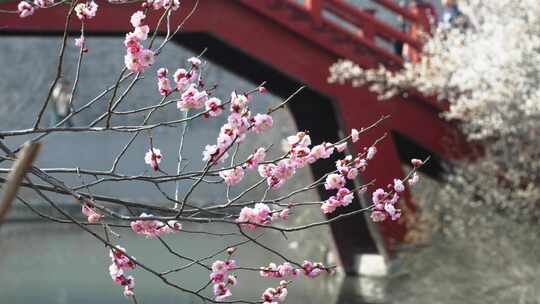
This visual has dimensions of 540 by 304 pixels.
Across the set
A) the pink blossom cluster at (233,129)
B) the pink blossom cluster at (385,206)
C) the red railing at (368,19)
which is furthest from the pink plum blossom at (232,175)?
the red railing at (368,19)

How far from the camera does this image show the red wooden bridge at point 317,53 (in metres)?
11.2

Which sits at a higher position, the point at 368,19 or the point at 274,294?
the point at 368,19

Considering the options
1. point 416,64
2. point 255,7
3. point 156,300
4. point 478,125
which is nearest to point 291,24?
point 255,7

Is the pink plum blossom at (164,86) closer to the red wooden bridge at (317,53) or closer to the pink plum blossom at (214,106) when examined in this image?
the pink plum blossom at (214,106)

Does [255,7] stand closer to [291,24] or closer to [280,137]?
[291,24]

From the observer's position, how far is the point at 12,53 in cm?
2616

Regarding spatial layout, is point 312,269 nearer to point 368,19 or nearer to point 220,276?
point 220,276

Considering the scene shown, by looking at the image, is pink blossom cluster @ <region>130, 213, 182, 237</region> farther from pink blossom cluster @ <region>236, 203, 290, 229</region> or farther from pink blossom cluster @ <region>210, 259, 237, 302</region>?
pink blossom cluster @ <region>236, 203, 290, 229</region>

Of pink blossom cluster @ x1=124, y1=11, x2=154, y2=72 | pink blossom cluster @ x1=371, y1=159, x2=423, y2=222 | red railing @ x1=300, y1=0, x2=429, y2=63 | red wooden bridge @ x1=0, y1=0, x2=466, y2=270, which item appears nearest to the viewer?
pink blossom cluster @ x1=124, y1=11, x2=154, y2=72

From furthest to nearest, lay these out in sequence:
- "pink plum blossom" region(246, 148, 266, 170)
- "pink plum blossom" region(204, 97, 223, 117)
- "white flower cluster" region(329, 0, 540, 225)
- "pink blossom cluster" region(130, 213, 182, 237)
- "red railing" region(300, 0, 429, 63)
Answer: "red railing" region(300, 0, 429, 63), "white flower cluster" region(329, 0, 540, 225), "pink plum blossom" region(246, 148, 266, 170), "pink blossom cluster" region(130, 213, 182, 237), "pink plum blossom" region(204, 97, 223, 117)

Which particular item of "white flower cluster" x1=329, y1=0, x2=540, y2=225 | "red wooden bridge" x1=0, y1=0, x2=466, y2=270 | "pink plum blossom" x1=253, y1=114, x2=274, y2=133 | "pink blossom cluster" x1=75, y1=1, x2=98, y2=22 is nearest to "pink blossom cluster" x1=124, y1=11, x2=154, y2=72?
"pink blossom cluster" x1=75, y1=1, x2=98, y2=22

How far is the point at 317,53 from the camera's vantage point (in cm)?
1188

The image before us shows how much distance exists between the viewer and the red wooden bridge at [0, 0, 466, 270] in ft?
36.8

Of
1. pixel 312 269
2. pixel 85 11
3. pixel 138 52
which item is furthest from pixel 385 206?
pixel 85 11
